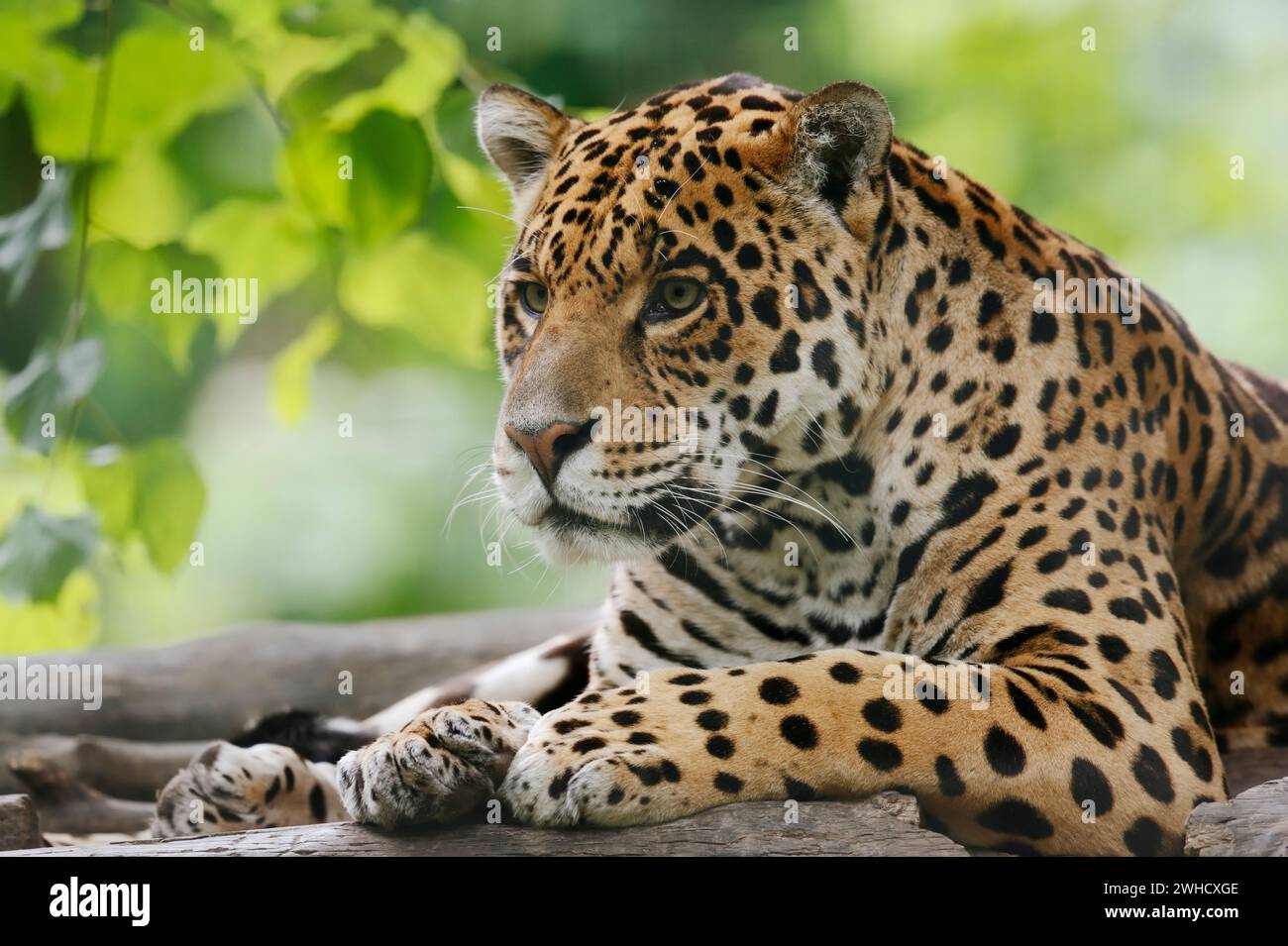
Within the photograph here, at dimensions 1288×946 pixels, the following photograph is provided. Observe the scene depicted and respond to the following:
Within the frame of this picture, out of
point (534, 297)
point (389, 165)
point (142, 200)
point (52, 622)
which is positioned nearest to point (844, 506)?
point (534, 297)

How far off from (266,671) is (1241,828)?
14.9 ft

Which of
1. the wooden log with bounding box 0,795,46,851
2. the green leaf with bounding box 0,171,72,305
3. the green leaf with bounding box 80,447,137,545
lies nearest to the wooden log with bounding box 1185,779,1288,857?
the wooden log with bounding box 0,795,46,851

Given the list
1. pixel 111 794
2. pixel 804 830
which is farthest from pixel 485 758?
pixel 111 794

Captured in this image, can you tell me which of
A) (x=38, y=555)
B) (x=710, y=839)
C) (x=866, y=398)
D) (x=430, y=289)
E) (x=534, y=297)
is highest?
(x=430, y=289)

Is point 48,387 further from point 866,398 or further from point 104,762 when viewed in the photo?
point 866,398

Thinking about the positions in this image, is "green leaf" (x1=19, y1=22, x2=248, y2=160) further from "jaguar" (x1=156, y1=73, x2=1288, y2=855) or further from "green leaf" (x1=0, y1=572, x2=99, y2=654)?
"green leaf" (x1=0, y1=572, x2=99, y2=654)

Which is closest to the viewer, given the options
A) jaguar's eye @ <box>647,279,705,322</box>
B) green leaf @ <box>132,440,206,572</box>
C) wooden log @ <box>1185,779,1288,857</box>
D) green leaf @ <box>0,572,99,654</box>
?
wooden log @ <box>1185,779,1288,857</box>

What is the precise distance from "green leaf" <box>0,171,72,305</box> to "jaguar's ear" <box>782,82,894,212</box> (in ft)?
10.2

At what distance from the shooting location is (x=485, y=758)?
3531mm

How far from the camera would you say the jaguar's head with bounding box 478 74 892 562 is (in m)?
3.98

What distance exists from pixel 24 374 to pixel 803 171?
139 inches

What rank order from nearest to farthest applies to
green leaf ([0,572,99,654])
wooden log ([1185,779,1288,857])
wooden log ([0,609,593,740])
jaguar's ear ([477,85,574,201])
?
wooden log ([1185,779,1288,857]) < jaguar's ear ([477,85,574,201]) < green leaf ([0,572,99,654]) < wooden log ([0,609,593,740])

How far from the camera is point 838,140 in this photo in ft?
13.5
